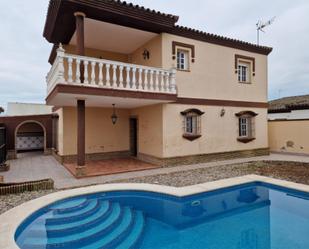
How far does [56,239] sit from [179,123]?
7867 mm

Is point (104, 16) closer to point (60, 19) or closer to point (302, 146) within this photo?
point (60, 19)

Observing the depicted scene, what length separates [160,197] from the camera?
21.6ft

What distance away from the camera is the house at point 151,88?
8594 millimetres

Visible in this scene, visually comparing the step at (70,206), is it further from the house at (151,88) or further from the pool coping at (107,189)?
the house at (151,88)

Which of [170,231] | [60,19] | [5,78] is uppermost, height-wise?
[5,78]

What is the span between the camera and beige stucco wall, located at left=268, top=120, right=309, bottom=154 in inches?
566

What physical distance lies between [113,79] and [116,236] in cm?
587

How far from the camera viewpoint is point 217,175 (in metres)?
8.81

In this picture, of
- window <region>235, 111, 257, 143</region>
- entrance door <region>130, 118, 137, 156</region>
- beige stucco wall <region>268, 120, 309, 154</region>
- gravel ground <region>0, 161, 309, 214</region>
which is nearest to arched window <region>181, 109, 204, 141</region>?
gravel ground <region>0, 161, 309, 214</region>

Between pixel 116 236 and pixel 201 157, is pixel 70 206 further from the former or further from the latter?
pixel 201 157

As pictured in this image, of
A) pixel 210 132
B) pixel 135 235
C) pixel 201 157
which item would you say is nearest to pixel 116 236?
pixel 135 235

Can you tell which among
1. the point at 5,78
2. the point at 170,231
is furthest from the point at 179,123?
the point at 5,78

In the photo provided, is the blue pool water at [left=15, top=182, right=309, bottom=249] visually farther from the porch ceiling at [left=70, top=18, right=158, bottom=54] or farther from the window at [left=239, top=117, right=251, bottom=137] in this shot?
the porch ceiling at [left=70, top=18, right=158, bottom=54]

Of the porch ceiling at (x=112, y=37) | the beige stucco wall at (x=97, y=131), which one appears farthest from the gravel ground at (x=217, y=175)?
the porch ceiling at (x=112, y=37)
